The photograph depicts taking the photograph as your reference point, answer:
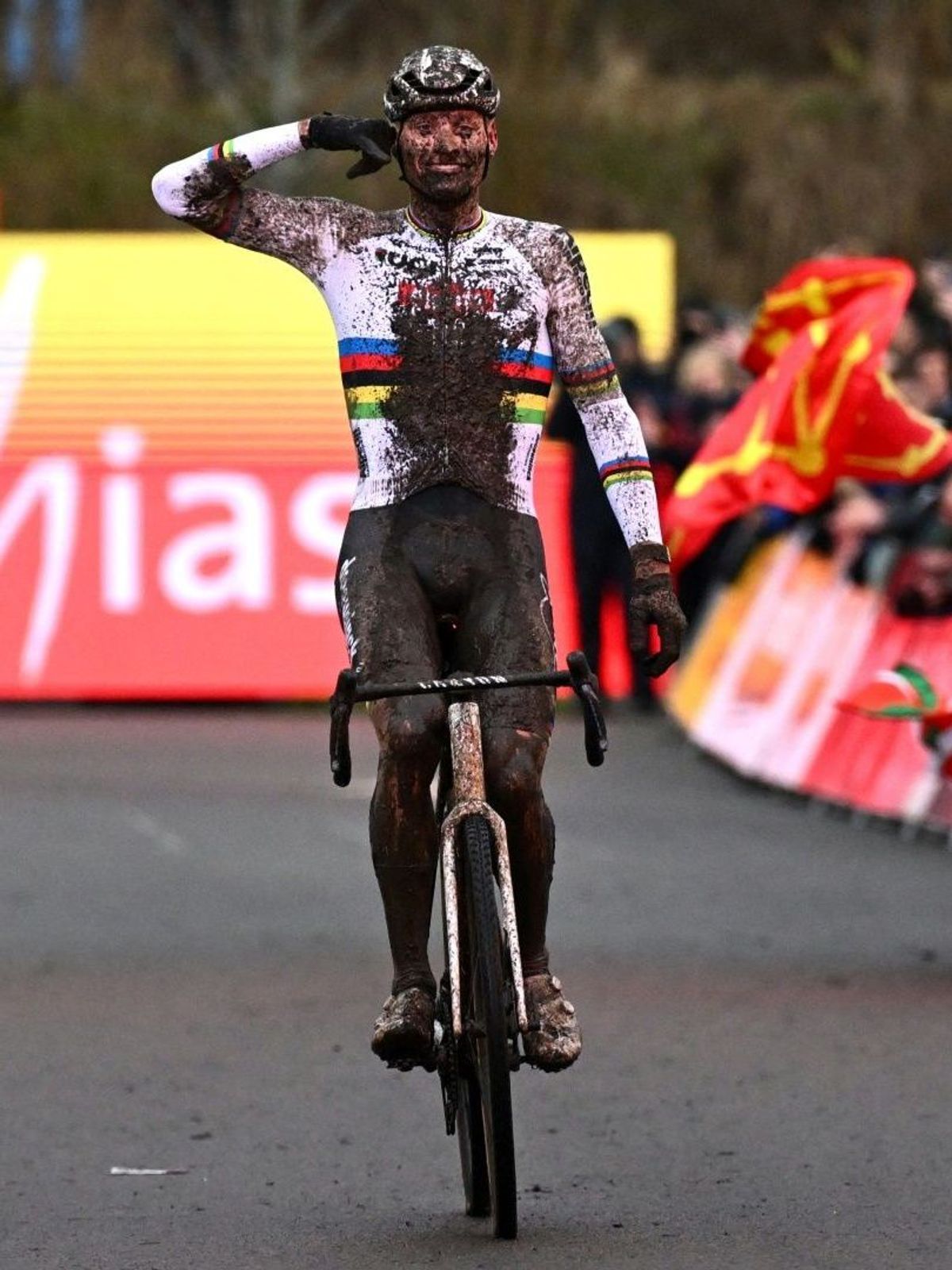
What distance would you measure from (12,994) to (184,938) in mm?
1310

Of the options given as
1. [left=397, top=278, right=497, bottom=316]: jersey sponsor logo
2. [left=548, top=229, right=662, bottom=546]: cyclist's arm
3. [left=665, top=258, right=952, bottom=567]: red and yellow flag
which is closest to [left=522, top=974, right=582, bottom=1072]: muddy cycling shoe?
[left=548, top=229, right=662, bottom=546]: cyclist's arm

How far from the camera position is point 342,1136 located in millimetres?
7824

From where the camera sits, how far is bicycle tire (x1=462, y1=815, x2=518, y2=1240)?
21.2 ft

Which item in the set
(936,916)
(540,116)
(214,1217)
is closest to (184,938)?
(936,916)

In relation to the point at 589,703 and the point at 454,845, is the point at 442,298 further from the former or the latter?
the point at 454,845

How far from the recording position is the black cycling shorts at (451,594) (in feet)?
23.2

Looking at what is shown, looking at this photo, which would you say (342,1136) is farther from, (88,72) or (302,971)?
(88,72)

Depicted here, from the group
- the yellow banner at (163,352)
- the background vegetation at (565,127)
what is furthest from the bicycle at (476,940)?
the background vegetation at (565,127)

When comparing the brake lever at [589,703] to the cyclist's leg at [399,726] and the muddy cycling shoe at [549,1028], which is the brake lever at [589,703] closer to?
the cyclist's leg at [399,726]

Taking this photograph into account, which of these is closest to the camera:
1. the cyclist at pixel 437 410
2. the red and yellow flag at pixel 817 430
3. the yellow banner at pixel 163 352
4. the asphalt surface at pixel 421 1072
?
the asphalt surface at pixel 421 1072

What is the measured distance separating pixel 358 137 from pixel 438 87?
0.65 ft

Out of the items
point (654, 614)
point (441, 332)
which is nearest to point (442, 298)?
point (441, 332)

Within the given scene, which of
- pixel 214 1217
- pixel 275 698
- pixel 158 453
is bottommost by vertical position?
pixel 275 698

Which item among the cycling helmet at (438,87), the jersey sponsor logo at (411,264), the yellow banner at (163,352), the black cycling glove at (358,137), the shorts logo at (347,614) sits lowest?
the yellow banner at (163,352)
